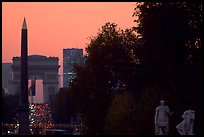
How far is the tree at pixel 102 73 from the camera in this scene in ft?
176

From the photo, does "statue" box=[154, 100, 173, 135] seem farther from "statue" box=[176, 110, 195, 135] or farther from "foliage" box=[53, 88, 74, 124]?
"foliage" box=[53, 88, 74, 124]

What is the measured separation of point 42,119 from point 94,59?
138522 millimetres

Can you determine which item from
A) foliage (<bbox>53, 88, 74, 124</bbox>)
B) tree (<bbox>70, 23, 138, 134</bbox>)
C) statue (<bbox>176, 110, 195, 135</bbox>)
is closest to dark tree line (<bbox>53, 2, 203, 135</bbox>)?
tree (<bbox>70, 23, 138, 134</bbox>)

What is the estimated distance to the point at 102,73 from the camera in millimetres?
53750

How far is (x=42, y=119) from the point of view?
191 metres

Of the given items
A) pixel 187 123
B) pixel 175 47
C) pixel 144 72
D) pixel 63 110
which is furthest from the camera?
pixel 63 110

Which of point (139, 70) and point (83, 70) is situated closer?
point (139, 70)

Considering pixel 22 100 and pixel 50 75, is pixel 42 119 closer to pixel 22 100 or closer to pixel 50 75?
pixel 50 75

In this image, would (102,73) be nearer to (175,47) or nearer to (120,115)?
(120,115)

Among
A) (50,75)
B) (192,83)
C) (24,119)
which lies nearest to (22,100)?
(24,119)

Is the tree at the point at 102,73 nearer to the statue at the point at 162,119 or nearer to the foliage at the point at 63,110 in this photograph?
the statue at the point at 162,119

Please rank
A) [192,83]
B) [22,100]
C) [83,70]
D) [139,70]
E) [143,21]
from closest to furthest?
[192,83]
[143,21]
[139,70]
[83,70]
[22,100]

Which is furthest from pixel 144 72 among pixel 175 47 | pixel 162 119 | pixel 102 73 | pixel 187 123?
pixel 187 123

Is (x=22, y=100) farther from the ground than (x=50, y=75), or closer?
closer
